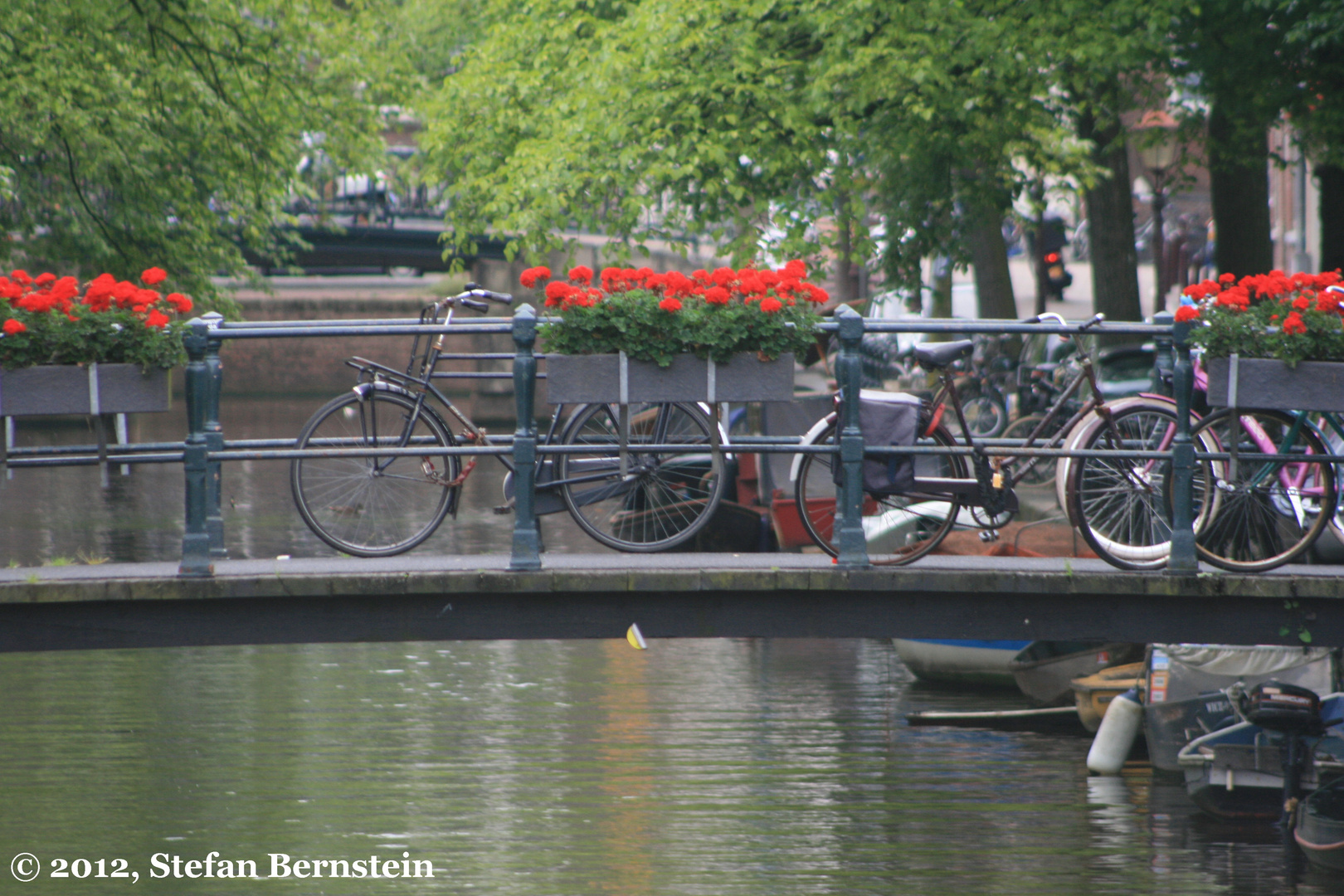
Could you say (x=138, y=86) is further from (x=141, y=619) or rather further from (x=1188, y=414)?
(x=1188, y=414)

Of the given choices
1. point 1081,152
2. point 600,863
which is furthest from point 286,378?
point 600,863

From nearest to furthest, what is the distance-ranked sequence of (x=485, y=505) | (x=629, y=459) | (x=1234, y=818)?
1. (x=629, y=459)
2. (x=1234, y=818)
3. (x=485, y=505)

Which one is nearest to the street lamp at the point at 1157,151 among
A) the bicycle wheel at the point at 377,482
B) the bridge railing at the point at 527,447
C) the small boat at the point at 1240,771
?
the small boat at the point at 1240,771

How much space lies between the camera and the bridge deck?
22.3 feet

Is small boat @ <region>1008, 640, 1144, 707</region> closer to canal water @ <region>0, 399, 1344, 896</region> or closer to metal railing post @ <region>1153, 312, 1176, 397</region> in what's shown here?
canal water @ <region>0, 399, 1344, 896</region>

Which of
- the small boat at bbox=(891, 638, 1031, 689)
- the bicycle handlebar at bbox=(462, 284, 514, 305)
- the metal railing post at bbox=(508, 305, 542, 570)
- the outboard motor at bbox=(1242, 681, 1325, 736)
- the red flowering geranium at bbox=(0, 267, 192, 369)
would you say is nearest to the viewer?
the metal railing post at bbox=(508, 305, 542, 570)

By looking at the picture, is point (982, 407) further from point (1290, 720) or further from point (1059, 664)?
point (1290, 720)

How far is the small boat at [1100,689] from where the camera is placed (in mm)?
14039

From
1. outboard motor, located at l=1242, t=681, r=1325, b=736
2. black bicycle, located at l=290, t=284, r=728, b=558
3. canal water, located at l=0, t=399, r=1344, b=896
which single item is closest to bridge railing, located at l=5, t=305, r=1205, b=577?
black bicycle, located at l=290, t=284, r=728, b=558

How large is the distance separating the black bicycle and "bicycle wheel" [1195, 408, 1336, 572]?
215cm

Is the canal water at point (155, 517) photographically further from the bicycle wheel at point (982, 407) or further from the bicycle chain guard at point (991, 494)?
the bicycle wheel at point (982, 407)

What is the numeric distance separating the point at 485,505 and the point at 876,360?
618 centimetres

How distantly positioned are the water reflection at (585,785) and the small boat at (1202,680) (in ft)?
1.43

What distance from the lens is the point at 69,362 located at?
6.93 meters
